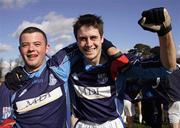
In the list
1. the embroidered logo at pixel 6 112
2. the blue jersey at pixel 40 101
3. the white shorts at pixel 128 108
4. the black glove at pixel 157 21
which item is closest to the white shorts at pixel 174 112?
the white shorts at pixel 128 108

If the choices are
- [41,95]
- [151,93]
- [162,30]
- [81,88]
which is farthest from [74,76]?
[151,93]

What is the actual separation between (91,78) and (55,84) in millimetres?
400

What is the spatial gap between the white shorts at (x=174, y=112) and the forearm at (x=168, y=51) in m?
3.98

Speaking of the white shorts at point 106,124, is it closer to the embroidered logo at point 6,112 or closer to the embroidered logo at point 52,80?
the embroidered logo at point 52,80

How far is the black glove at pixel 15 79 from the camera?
13.8 ft

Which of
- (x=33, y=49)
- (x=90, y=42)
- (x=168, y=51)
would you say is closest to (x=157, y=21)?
(x=168, y=51)

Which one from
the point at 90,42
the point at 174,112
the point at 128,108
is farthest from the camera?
the point at 128,108

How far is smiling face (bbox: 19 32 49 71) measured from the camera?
4246mm

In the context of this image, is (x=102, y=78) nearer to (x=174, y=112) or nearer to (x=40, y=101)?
(x=40, y=101)

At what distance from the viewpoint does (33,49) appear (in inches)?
166

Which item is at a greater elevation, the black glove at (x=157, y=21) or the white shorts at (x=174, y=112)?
the black glove at (x=157, y=21)

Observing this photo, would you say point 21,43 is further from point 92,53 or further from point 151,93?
point 151,93

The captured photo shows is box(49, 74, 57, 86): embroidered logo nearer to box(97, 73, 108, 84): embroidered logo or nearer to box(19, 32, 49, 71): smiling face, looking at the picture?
box(19, 32, 49, 71): smiling face

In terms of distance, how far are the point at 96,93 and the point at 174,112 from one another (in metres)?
3.53
